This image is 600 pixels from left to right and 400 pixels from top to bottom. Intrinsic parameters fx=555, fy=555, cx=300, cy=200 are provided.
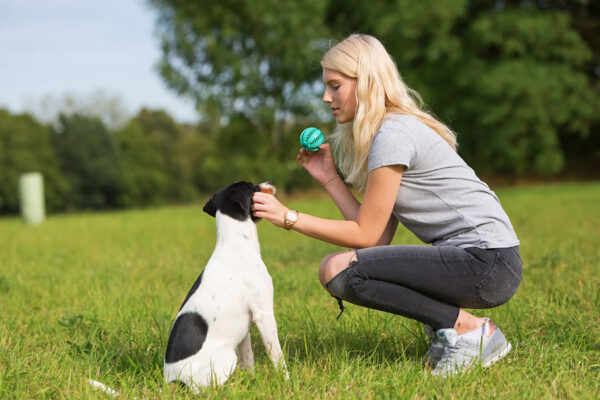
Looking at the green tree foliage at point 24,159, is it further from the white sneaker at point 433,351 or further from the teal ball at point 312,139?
the white sneaker at point 433,351

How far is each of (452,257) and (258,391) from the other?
3.78ft

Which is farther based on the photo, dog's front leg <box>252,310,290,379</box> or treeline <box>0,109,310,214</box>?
treeline <box>0,109,310,214</box>

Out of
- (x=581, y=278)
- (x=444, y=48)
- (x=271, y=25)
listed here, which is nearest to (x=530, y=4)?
(x=444, y=48)

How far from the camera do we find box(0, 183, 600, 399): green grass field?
263 cm

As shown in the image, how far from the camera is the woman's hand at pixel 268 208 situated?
2766 millimetres

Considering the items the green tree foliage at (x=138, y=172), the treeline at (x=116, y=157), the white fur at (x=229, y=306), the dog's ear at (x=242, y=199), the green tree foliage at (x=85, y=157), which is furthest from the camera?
the green tree foliage at (x=138, y=172)

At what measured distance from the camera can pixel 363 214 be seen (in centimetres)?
284

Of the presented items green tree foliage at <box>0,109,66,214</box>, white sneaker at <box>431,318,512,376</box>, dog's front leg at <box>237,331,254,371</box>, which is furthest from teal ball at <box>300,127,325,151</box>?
green tree foliage at <box>0,109,66,214</box>

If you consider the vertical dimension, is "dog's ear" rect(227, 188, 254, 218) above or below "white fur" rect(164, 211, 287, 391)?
above

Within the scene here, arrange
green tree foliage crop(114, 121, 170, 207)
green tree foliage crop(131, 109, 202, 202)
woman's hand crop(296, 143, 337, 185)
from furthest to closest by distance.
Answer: green tree foliage crop(131, 109, 202, 202), green tree foliage crop(114, 121, 170, 207), woman's hand crop(296, 143, 337, 185)

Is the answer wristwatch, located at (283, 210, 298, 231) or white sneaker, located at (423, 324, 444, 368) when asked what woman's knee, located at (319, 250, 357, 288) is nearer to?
wristwatch, located at (283, 210, 298, 231)

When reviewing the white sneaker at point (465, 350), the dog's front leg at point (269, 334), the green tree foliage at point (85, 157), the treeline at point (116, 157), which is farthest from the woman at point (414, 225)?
the green tree foliage at point (85, 157)

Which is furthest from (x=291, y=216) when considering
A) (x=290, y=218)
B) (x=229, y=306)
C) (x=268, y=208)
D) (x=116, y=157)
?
(x=116, y=157)

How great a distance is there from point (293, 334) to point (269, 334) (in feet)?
2.90
